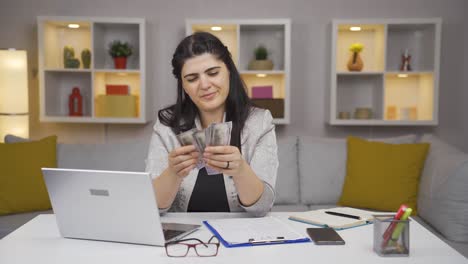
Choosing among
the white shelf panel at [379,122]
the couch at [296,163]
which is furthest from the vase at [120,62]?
the white shelf panel at [379,122]

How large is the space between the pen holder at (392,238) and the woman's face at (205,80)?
2.68 feet

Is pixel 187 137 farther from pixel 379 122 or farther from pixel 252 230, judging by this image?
pixel 379 122

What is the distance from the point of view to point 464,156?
8.59ft

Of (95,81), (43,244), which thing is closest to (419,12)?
(95,81)

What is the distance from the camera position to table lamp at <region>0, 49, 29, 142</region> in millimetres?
3619

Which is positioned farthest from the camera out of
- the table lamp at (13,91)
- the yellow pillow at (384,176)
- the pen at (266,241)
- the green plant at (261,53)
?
the green plant at (261,53)

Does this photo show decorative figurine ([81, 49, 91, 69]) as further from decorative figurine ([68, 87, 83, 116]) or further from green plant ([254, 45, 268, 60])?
green plant ([254, 45, 268, 60])

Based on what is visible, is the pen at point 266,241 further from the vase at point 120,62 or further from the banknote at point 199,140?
the vase at point 120,62

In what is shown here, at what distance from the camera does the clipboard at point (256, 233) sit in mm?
1356

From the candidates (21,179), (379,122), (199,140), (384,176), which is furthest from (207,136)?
(379,122)

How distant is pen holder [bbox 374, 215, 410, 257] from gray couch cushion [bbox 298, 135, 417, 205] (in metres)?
1.95

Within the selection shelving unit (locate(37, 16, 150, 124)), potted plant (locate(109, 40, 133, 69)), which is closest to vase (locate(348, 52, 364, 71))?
shelving unit (locate(37, 16, 150, 124))

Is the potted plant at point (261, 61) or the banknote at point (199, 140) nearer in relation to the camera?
the banknote at point (199, 140)

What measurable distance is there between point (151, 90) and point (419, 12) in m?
2.20
